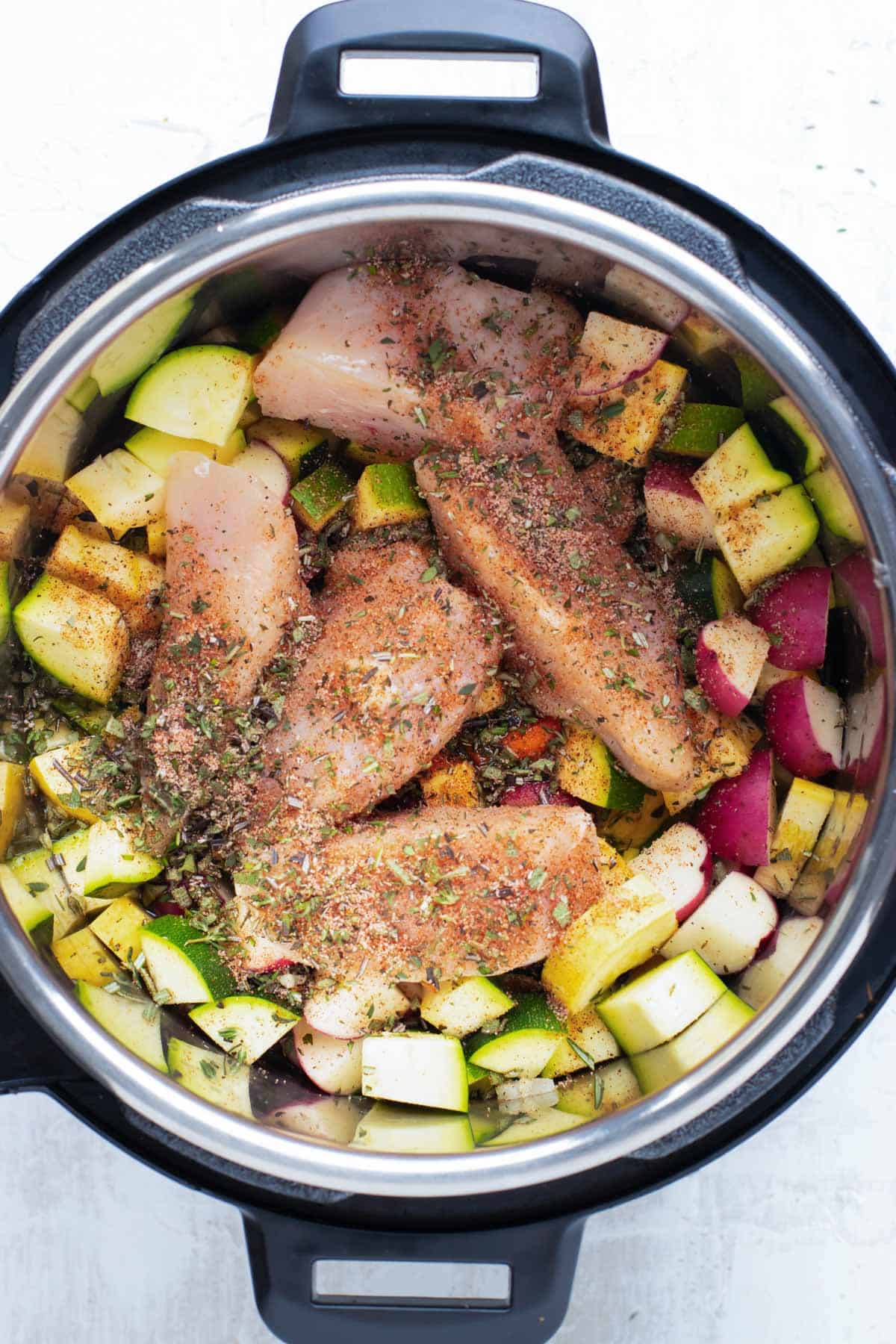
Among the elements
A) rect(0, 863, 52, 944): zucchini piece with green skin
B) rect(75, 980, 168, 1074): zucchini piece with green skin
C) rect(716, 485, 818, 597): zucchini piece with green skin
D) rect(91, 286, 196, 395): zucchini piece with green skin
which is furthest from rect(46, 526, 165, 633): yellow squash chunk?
rect(716, 485, 818, 597): zucchini piece with green skin

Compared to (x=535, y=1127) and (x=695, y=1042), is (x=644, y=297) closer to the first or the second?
(x=695, y=1042)

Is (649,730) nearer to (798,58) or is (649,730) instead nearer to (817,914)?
(817,914)

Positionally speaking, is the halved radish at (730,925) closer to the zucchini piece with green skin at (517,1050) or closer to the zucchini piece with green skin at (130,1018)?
the zucchini piece with green skin at (517,1050)

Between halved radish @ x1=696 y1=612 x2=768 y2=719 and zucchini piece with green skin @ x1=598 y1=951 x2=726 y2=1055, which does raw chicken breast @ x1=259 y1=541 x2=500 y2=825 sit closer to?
halved radish @ x1=696 y1=612 x2=768 y2=719

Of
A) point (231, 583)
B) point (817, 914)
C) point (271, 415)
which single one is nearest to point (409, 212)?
point (271, 415)

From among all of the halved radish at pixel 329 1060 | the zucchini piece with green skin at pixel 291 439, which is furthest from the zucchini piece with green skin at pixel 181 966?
the zucchini piece with green skin at pixel 291 439

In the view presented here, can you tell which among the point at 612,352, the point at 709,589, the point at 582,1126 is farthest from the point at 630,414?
the point at 582,1126

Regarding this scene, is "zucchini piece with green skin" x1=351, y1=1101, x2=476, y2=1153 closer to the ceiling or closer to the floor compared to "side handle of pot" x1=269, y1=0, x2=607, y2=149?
closer to the floor
